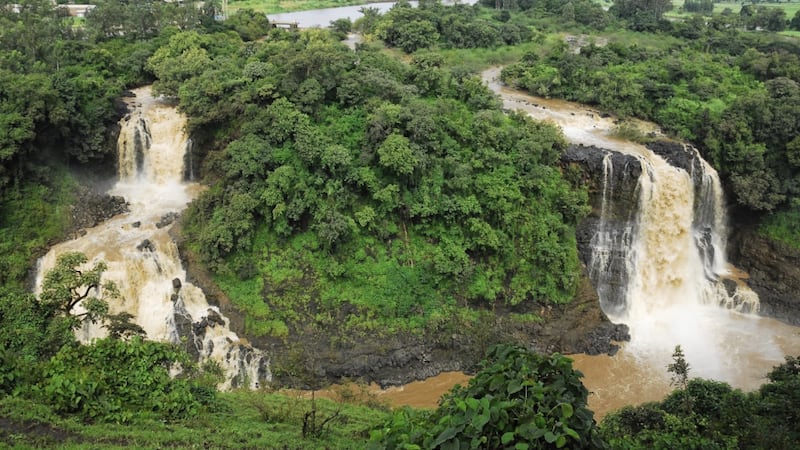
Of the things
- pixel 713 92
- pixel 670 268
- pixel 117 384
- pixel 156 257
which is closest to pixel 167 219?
pixel 156 257

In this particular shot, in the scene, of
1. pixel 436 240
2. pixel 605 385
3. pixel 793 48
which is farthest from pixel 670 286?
pixel 793 48

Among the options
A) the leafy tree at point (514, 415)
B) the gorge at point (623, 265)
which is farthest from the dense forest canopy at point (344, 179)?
the leafy tree at point (514, 415)

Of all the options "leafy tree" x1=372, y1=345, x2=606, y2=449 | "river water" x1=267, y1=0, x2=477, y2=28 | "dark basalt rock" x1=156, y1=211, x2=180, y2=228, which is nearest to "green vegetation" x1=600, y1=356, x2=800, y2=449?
"leafy tree" x1=372, y1=345, x2=606, y2=449

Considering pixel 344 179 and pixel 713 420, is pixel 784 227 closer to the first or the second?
pixel 713 420

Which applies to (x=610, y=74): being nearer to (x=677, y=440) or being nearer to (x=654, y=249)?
(x=654, y=249)

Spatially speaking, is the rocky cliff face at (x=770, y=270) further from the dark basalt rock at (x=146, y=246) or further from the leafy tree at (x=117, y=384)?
the dark basalt rock at (x=146, y=246)
